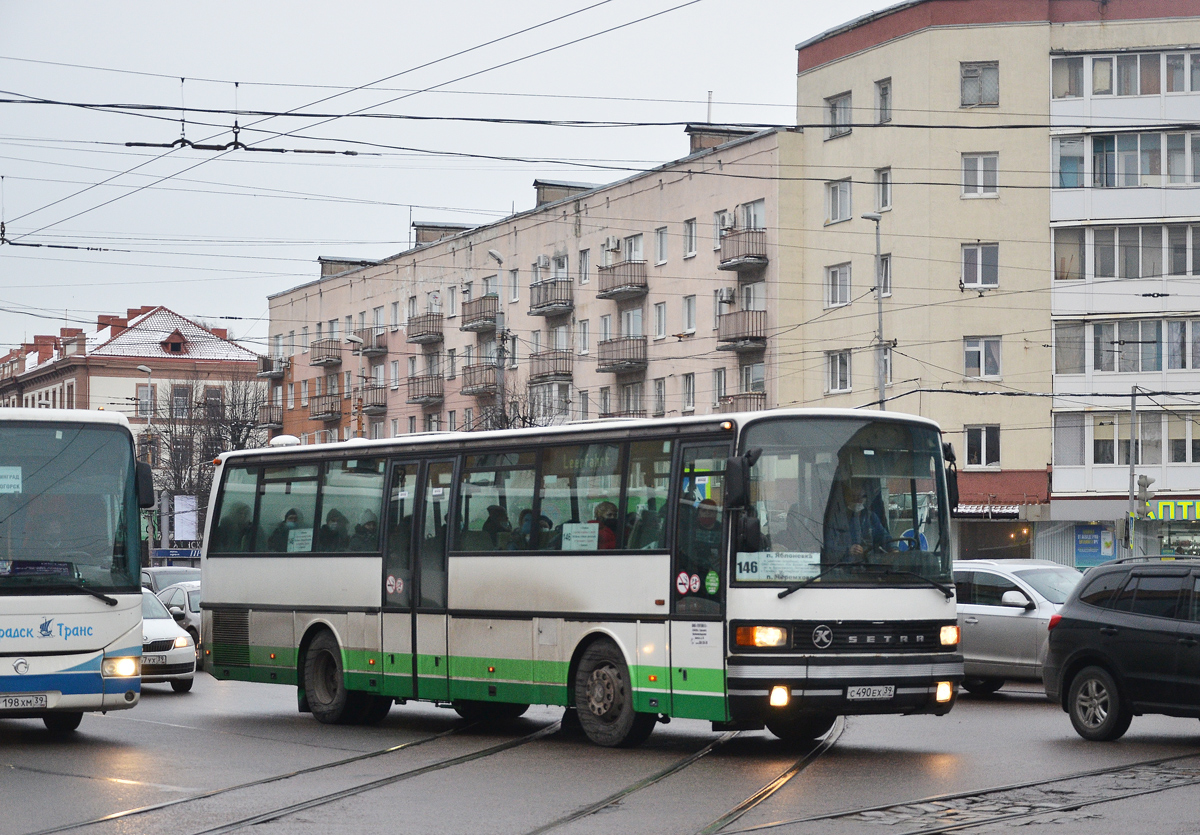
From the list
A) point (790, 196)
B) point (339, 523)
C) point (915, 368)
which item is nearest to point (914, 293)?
point (915, 368)

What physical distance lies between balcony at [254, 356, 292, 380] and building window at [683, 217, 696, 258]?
113 ft

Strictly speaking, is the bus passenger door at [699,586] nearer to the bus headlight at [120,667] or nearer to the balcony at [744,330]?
the bus headlight at [120,667]

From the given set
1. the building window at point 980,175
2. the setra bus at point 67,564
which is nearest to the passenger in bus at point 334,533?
the setra bus at point 67,564

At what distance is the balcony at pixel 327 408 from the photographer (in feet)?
274

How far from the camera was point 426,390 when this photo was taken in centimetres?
7494

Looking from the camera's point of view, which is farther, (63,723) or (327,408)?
(327,408)

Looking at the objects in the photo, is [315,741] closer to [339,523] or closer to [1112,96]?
[339,523]

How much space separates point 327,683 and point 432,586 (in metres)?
2.17

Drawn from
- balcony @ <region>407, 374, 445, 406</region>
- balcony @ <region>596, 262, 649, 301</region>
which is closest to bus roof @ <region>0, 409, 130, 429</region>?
balcony @ <region>596, 262, 649, 301</region>

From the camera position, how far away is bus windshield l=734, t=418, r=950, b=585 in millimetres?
14086

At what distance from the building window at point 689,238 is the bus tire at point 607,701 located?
1781 inches

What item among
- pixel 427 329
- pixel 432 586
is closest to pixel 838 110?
pixel 427 329

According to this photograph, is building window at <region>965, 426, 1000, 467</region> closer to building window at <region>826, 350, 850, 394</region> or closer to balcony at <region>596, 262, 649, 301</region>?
building window at <region>826, 350, 850, 394</region>

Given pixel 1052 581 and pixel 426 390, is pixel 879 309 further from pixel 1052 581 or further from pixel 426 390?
pixel 426 390
